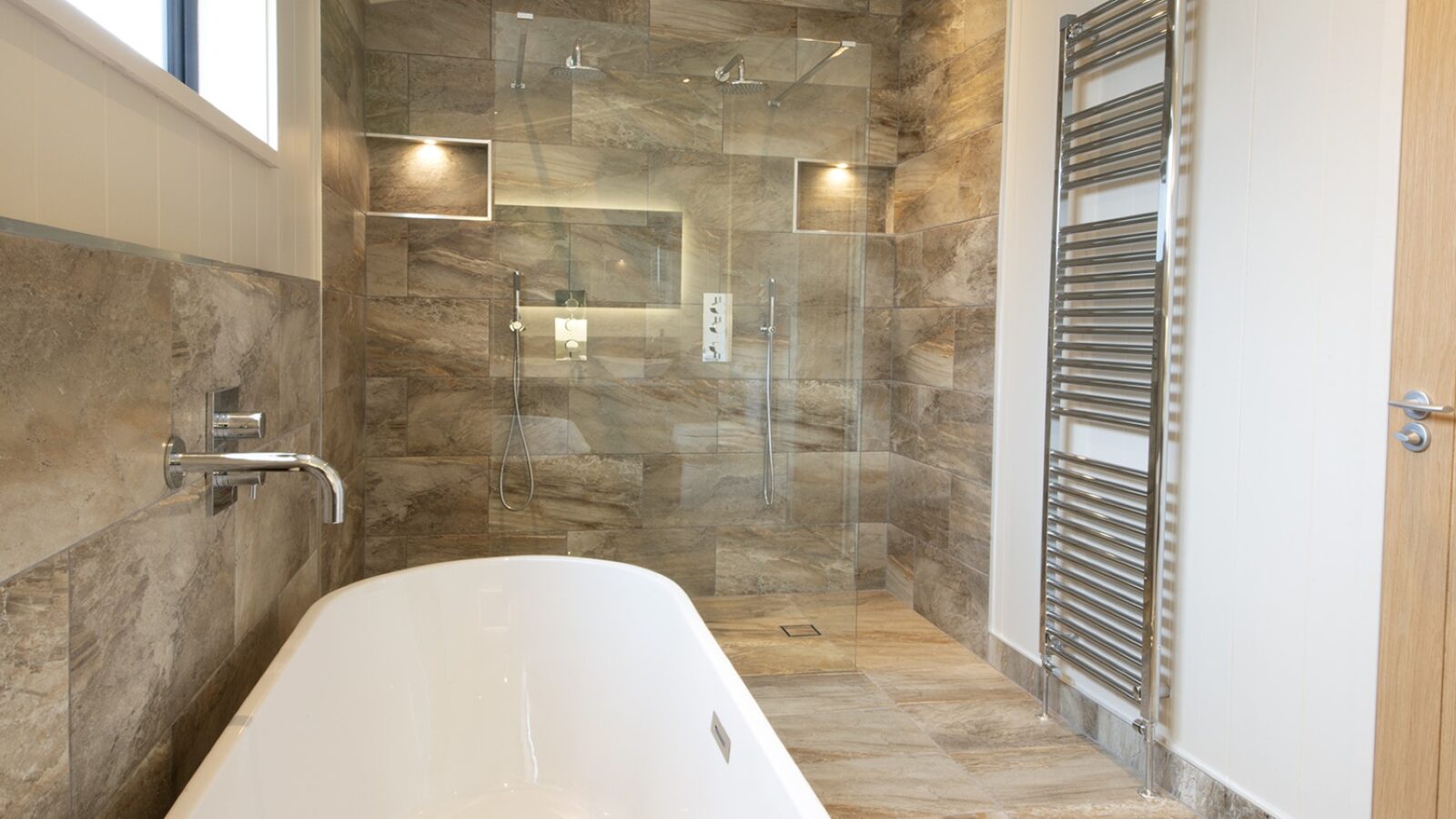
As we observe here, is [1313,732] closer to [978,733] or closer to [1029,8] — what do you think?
[978,733]

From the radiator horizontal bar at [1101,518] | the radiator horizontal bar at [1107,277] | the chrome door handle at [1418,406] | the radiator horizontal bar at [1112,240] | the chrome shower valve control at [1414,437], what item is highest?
the radiator horizontal bar at [1112,240]

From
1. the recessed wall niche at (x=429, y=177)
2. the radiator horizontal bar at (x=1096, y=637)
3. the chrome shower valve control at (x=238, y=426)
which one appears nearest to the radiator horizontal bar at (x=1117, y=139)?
the radiator horizontal bar at (x=1096, y=637)

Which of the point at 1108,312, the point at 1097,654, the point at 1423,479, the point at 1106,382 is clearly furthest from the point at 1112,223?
the point at 1097,654

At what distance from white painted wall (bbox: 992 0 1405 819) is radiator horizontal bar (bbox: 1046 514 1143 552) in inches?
4.4

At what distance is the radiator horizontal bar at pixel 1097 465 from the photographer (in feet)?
Answer: 8.89

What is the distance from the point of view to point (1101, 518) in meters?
2.84

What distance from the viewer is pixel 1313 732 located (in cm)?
218

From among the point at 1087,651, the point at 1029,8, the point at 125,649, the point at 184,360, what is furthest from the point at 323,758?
the point at 1029,8

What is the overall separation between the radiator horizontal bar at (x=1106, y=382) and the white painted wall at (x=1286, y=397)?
12 centimetres

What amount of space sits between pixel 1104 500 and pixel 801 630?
3.99 ft

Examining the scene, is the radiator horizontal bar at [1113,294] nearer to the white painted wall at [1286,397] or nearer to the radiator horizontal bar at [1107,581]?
the white painted wall at [1286,397]

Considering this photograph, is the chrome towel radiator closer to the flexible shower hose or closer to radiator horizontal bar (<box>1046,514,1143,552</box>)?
radiator horizontal bar (<box>1046,514,1143,552</box>)

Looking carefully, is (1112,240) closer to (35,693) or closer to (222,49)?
(222,49)

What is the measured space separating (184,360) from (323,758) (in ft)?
2.69
